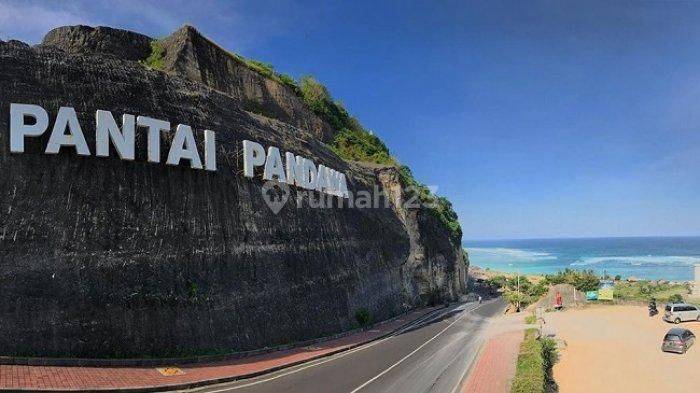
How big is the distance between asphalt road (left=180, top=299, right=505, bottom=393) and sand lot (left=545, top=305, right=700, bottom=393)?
4.35m

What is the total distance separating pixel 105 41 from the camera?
2380 centimetres

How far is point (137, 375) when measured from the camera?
1437cm

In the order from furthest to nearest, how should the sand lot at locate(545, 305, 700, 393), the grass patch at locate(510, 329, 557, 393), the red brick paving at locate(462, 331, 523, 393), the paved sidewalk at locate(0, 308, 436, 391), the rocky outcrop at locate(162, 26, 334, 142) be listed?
1. the rocky outcrop at locate(162, 26, 334, 142)
2. the sand lot at locate(545, 305, 700, 393)
3. the red brick paving at locate(462, 331, 523, 393)
4. the grass patch at locate(510, 329, 557, 393)
5. the paved sidewalk at locate(0, 308, 436, 391)

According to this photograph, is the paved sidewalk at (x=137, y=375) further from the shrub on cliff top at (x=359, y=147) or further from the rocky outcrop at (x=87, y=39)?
the shrub on cliff top at (x=359, y=147)

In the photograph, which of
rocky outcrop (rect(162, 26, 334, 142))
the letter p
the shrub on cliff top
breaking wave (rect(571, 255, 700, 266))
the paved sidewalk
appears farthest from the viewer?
breaking wave (rect(571, 255, 700, 266))

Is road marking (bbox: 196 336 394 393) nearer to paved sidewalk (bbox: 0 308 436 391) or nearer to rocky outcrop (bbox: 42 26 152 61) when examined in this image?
paved sidewalk (bbox: 0 308 436 391)

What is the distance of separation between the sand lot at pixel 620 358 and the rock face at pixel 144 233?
11.4m

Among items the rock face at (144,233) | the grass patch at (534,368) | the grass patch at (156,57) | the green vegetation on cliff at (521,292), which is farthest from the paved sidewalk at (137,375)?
the green vegetation on cliff at (521,292)

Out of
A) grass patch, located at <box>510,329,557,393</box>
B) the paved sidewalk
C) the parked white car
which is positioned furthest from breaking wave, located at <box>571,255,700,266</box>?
the paved sidewalk

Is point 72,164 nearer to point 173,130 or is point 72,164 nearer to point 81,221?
point 81,221

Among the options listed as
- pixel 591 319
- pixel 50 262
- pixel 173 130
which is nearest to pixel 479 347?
pixel 591 319

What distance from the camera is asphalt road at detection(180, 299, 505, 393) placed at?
15516 mm

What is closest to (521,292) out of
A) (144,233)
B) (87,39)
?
(144,233)

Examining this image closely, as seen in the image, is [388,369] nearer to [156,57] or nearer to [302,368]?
[302,368]
